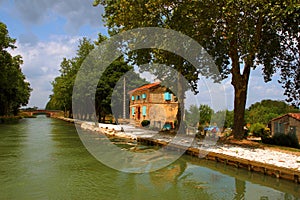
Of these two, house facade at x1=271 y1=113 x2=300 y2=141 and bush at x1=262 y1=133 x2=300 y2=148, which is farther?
house facade at x1=271 y1=113 x2=300 y2=141

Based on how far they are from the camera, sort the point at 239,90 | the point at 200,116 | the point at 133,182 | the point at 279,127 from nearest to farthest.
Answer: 1. the point at 133,182
2. the point at 239,90
3. the point at 279,127
4. the point at 200,116

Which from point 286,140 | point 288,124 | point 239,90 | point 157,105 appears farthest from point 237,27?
point 157,105

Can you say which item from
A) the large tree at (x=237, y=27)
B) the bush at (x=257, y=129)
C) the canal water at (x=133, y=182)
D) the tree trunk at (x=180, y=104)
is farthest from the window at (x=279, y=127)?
the canal water at (x=133, y=182)

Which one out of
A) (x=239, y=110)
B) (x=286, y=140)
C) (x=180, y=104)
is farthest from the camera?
(x=180, y=104)

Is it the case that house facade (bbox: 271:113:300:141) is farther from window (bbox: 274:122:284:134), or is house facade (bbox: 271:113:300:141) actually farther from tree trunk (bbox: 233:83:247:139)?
tree trunk (bbox: 233:83:247:139)

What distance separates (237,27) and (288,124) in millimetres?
11656

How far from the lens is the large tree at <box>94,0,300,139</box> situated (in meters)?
14.8

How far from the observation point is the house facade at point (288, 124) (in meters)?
22.4

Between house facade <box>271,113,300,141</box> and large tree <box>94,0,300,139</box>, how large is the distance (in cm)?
317

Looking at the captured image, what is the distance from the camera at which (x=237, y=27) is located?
50.3ft

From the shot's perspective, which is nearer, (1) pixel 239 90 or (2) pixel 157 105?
(1) pixel 239 90

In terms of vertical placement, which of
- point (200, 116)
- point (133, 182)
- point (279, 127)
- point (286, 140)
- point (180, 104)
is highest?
point (180, 104)

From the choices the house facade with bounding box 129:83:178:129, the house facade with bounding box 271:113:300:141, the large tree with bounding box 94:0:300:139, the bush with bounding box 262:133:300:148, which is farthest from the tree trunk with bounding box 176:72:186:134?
the house facade with bounding box 129:83:178:129

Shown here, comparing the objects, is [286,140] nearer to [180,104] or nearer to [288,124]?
[288,124]
